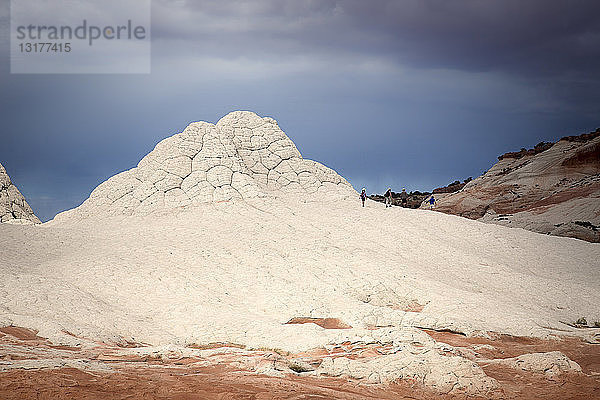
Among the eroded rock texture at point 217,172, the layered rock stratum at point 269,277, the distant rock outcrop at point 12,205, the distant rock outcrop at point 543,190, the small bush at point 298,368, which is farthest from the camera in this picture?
the distant rock outcrop at point 543,190

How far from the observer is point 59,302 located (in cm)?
1023

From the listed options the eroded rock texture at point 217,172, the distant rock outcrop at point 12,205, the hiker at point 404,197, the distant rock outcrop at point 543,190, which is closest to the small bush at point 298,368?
the eroded rock texture at point 217,172

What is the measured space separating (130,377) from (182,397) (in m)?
0.89

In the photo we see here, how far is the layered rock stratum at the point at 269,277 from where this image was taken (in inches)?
291

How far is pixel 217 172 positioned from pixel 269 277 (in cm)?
935

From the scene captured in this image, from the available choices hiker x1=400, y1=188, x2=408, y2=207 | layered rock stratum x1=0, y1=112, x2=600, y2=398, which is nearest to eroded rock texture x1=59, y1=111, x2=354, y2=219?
layered rock stratum x1=0, y1=112, x2=600, y2=398

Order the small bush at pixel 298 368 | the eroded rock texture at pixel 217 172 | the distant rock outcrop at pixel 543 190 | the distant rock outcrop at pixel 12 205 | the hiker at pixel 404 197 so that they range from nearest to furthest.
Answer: the small bush at pixel 298 368, the eroded rock texture at pixel 217 172, the distant rock outcrop at pixel 12 205, the distant rock outcrop at pixel 543 190, the hiker at pixel 404 197

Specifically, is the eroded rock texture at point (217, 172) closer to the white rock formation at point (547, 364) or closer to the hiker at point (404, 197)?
the white rock formation at point (547, 364)

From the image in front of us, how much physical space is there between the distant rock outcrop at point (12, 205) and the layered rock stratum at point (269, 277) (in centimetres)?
323

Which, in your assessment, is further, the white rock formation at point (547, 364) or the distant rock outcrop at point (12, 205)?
the distant rock outcrop at point (12, 205)

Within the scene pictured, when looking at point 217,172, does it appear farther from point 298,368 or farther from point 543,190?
point 543,190

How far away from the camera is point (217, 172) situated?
2183cm

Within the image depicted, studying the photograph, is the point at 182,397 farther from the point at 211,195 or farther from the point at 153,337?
the point at 211,195

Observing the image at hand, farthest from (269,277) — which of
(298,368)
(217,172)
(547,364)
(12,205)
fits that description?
(12,205)
